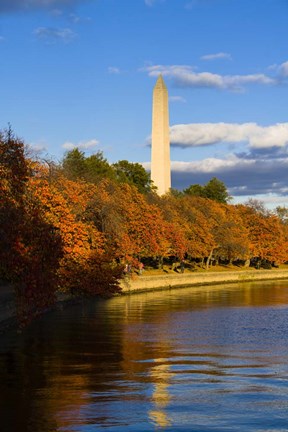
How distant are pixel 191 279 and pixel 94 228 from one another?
83.2 feet

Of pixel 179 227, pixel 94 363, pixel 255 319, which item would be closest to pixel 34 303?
pixel 94 363

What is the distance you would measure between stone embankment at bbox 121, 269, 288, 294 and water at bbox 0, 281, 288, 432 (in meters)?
20.9

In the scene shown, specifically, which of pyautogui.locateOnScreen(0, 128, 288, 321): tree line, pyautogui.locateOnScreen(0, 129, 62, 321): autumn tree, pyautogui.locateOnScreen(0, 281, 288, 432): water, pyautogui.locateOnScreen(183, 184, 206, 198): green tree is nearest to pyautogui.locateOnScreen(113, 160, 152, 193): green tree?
pyautogui.locateOnScreen(0, 128, 288, 321): tree line

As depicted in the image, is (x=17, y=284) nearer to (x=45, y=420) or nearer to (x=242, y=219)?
(x=45, y=420)

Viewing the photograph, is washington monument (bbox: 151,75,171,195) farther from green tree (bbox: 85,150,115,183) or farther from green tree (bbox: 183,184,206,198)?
green tree (bbox: 183,184,206,198)

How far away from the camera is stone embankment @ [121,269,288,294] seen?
237 feet

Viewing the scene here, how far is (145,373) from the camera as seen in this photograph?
1068 inches

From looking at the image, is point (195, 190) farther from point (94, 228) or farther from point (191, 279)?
point (94, 228)

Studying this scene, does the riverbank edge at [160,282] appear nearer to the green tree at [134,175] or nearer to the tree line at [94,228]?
the tree line at [94,228]

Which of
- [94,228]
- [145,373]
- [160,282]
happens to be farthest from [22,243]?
[160,282]

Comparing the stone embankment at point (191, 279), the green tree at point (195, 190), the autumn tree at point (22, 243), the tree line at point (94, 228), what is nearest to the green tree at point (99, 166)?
the tree line at point (94, 228)

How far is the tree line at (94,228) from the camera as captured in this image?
3769 cm

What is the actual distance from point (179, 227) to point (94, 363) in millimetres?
65053

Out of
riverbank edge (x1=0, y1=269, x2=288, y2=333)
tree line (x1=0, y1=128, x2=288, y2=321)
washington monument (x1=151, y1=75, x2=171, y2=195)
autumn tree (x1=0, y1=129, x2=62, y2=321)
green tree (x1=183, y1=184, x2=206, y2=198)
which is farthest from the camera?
green tree (x1=183, y1=184, x2=206, y2=198)
